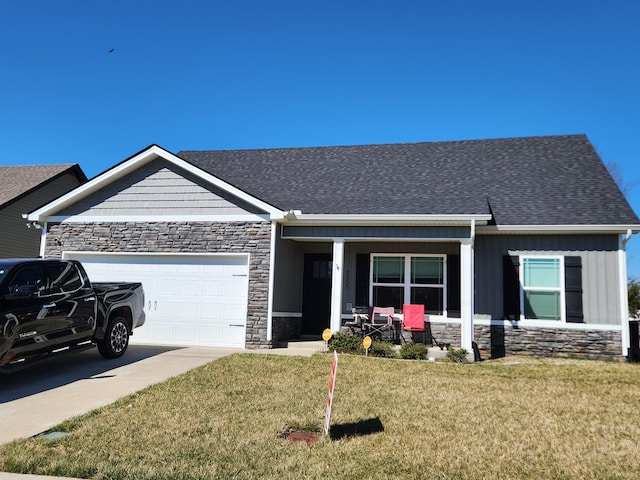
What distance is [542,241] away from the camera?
40.0 feet

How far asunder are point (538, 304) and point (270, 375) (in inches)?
287

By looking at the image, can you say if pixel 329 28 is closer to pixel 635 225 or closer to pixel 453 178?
pixel 453 178

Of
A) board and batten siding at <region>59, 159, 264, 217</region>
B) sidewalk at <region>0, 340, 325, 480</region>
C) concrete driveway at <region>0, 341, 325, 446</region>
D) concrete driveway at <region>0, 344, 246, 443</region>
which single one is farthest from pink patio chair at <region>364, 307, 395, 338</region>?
board and batten siding at <region>59, 159, 264, 217</region>

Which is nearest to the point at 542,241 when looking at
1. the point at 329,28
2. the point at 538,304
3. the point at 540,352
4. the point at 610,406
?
the point at 538,304

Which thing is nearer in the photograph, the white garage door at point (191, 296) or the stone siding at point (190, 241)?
the stone siding at point (190, 241)

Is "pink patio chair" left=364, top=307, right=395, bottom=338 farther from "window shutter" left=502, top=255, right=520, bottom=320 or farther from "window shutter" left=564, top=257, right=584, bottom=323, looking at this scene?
"window shutter" left=564, top=257, right=584, bottom=323

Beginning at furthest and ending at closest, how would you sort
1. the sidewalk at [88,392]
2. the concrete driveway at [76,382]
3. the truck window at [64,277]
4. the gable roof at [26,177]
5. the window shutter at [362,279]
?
1. the gable roof at [26,177]
2. the window shutter at [362,279]
3. the truck window at [64,277]
4. the concrete driveway at [76,382]
5. the sidewalk at [88,392]

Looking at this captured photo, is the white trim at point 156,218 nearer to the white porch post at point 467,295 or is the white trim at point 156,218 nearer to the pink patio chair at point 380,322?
the pink patio chair at point 380,322

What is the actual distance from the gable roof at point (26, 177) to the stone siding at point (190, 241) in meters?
7.40

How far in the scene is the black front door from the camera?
1387 cm

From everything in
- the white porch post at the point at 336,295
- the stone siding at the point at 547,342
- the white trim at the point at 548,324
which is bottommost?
the stone siding at the point at 547,342

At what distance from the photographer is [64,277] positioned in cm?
826

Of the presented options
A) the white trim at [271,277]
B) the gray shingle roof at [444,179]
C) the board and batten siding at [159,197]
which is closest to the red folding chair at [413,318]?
the gray shingle roof at [444,179]

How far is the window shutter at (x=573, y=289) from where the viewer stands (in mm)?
11711
